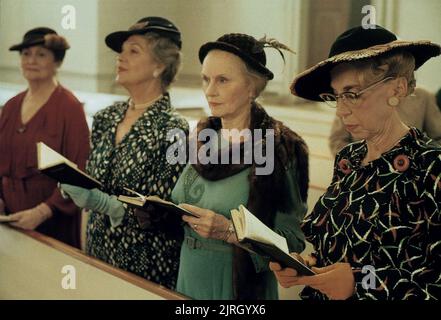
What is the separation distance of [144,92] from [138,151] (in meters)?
0.22

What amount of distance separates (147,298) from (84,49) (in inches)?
40.9

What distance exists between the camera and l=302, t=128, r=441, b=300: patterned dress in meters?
1.89

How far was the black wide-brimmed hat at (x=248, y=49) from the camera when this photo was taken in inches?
90.4

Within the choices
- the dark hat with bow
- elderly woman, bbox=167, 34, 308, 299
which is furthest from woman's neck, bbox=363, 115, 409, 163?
the dark hat with bow

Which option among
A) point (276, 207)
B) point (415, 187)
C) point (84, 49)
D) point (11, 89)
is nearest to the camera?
point (415, 187)

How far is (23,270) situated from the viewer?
129 inches

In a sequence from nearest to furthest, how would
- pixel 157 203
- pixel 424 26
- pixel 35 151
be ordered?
pixel 424 26
pixel 157 203
pixel 35 151

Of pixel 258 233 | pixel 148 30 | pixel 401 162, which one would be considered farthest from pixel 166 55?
pixel 401 162

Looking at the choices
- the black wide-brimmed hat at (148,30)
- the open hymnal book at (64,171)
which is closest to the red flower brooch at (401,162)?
the black wide-brimmed hat at (148,30)

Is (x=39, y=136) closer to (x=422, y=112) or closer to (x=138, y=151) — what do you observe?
(x=138, y=151)

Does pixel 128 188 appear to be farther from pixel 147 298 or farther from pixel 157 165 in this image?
Result: pixel 147 298

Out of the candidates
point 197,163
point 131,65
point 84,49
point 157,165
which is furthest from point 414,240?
point 84,49

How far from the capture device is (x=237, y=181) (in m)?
2.37

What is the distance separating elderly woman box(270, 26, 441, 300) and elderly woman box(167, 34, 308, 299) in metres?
0.24
